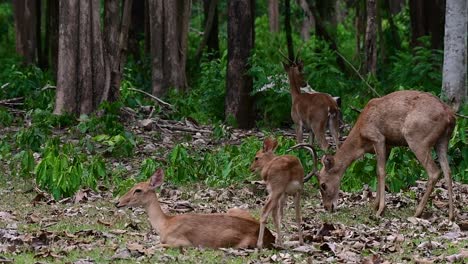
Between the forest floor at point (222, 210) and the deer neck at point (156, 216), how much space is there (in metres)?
0.19

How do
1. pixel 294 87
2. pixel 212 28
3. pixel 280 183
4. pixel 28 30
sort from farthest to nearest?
pixel 28 30 < pixel 212 28 < pixel 294 87 < pixel 280 183

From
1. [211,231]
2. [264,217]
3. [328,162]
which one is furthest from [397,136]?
[211,231]

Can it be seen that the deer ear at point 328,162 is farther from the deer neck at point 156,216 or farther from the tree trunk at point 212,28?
the tree trunk at point 212,28

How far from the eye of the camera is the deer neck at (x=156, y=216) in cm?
1023

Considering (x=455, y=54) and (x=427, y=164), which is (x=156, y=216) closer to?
(x=427, y=164)

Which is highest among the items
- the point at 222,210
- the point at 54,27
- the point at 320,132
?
the point at 54,27

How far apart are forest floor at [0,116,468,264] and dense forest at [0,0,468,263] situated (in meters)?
0.03

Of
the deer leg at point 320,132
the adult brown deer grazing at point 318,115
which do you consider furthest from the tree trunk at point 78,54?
the deer leg at point 320,132

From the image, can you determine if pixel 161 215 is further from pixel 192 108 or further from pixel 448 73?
pixel 192 108

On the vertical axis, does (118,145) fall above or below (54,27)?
below

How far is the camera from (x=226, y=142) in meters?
18.8

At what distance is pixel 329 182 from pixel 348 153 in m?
0.48

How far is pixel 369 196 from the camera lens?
13984 millimetres

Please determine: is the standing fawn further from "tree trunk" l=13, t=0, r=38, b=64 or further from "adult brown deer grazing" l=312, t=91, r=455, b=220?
"tree trunk" l=13, t=0, r=38, b=64
